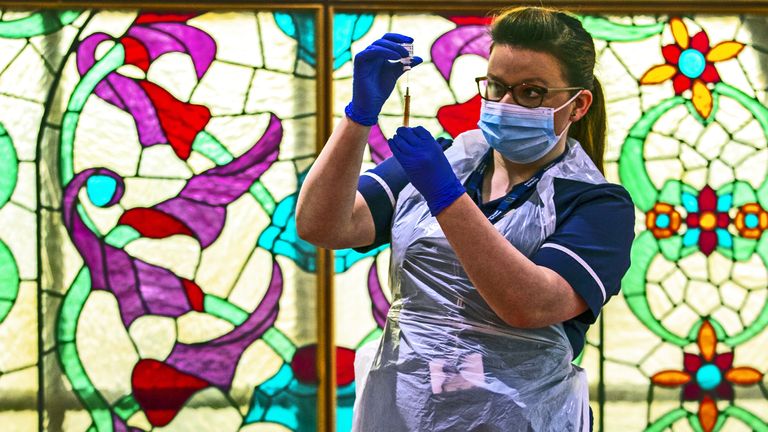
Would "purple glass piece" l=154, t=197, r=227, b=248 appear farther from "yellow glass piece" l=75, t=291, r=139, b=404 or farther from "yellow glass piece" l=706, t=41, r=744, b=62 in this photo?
"yellow glass piece" l=706, t=41, r=744, b=62

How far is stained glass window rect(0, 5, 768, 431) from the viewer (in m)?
2.62

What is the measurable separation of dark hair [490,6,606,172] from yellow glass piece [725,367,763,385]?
4.46 ft

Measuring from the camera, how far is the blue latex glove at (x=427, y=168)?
1354mm

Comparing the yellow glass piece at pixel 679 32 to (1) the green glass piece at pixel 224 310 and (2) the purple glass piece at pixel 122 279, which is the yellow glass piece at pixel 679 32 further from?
(2) the purple glass piece at pixel 122 279

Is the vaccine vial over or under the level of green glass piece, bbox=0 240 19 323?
over

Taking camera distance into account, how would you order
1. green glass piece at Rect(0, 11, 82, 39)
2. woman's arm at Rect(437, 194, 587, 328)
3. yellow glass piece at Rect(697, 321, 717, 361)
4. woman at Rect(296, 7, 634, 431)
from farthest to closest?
yellow glass piece at Rect(697, 321, 717, 361) < green glass piece at Rect(0, 11, 82, 39) < woman at Rect(296, 7, 634, 431) < woman's arm at Rect(437, 194, 587, 328)

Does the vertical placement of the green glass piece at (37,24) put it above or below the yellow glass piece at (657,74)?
above

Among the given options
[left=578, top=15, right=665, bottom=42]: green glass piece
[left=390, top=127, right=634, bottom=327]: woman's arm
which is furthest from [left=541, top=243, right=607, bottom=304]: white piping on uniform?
[left=578, top=15, right=665, bottom=42]: green glass piece

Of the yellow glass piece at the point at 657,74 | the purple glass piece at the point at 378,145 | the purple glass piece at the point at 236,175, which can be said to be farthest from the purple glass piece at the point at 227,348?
the yellow glass piece at the point at 657,74

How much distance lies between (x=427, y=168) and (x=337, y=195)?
181mm

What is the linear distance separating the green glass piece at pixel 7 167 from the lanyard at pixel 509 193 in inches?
56.6

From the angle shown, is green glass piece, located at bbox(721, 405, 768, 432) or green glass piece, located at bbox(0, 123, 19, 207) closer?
green glass piece, located at bbox(0, 123, 19, 207)

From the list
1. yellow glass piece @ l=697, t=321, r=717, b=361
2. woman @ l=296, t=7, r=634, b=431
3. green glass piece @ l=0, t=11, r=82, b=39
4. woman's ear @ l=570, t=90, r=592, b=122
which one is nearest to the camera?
woman @ l=296, t=7, r=634, b=431

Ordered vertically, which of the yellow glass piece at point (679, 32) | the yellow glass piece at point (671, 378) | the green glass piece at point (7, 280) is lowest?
the yellow glass piece at point (671, 378)
